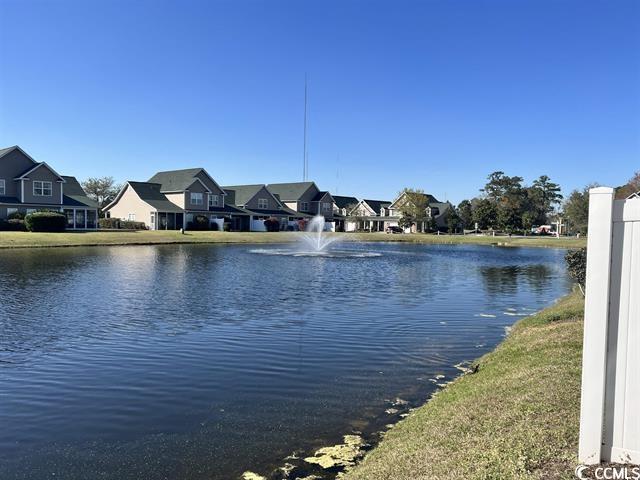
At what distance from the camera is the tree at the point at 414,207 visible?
9950 centimetres

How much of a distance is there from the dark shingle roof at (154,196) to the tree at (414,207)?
44476 millimetres

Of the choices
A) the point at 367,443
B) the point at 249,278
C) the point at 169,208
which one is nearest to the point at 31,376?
the point at 367,443

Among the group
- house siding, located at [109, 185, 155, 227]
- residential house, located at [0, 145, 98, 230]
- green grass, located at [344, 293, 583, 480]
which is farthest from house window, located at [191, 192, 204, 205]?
green grass, located at [344, 293, 583, 480]

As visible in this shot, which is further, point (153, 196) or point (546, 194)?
point (546, 194)

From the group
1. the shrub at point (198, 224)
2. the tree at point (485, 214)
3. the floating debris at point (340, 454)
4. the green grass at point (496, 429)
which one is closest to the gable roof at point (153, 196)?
the shrub at point (198, 224)

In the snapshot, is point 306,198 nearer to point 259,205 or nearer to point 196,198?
point 259,205

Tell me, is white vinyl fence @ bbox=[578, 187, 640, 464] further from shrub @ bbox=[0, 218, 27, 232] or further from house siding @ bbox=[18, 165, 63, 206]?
house siding @ bbox=[18, 165, 63, 206]

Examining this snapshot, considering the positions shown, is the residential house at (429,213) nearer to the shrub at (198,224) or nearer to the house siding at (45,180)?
the shrub at (198,224)

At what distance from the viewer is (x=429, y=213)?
10375cm

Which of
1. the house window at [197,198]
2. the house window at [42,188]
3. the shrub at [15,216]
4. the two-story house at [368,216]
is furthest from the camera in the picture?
the two-story house at [368,216]

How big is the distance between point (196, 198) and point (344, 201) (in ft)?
160

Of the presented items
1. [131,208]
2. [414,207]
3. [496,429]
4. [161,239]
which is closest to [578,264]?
[496,429]

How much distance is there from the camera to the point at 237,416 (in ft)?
29.8

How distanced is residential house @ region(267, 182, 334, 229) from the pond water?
73.4 m
